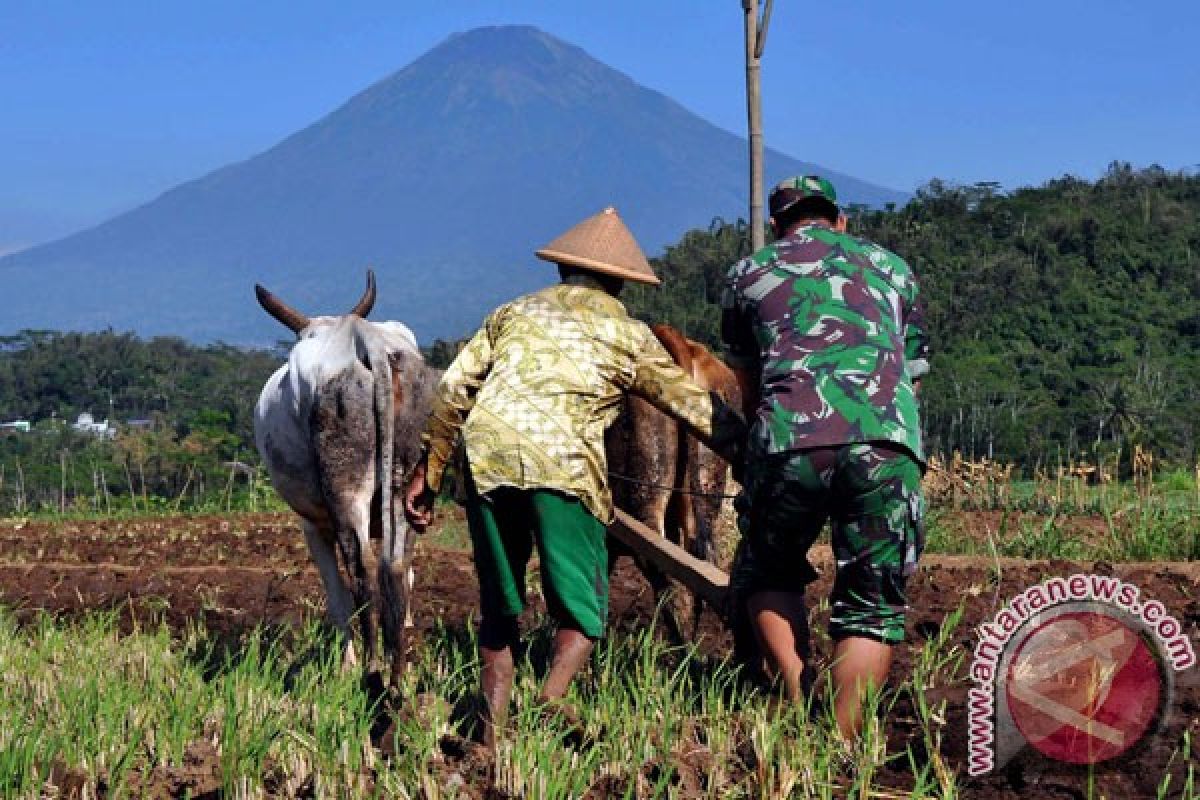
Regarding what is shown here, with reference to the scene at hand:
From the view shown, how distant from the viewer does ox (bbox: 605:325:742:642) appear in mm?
6410

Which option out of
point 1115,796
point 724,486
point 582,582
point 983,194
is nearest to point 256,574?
point 724,486

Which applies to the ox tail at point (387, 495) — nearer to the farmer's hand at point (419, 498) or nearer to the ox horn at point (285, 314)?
the ox horn at point (285, 314)

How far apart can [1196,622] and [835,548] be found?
1.90 m

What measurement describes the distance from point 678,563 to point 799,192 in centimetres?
128

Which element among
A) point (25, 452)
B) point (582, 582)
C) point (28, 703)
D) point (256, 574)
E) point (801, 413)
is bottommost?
point (25, 452)

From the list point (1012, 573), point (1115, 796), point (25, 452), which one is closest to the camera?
point (1115, 796)

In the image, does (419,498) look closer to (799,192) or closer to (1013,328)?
(799,192)

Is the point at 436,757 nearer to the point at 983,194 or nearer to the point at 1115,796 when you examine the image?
the point at 1115,796

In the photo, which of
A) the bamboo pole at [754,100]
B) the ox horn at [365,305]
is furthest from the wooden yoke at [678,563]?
the bamboo pole at [754,100]

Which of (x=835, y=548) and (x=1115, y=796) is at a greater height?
(x=835, y=548)

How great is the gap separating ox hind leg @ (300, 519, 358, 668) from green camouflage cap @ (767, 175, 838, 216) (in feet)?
8.64

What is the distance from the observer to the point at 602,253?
4.81 metres

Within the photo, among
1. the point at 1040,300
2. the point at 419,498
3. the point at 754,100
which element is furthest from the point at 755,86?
the point at 1040,300

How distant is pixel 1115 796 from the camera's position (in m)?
3.80
